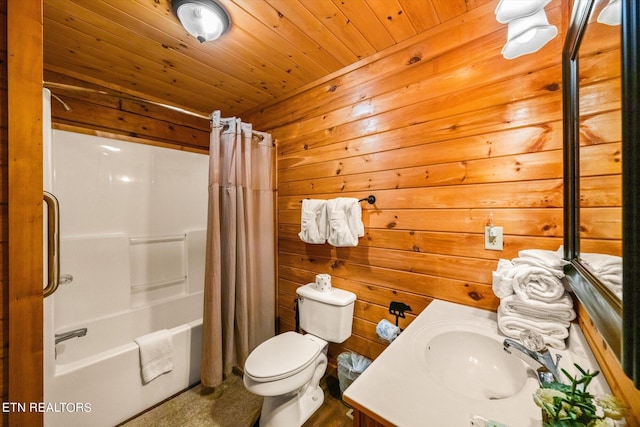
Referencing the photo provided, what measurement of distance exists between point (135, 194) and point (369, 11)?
7.24 feet

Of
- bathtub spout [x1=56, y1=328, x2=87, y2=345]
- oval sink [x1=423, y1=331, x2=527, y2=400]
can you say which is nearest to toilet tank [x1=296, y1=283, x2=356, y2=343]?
oval sink [x1=423, y1=331, x2=527, y2=400]

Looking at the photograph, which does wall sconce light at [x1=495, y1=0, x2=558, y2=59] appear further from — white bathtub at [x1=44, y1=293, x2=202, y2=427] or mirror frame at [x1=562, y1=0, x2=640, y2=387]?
white bathtub at [x1=44, y1=293, x2=202, y2=427]

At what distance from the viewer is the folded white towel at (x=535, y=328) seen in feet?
2.77

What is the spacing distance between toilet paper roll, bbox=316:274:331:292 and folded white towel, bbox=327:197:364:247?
278 mm

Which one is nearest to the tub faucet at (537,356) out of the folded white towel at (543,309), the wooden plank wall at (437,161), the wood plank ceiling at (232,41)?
the folded white towel at (543,309)

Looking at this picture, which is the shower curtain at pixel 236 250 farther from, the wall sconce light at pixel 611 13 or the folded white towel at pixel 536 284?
the wall sconce light at pixel 611 13

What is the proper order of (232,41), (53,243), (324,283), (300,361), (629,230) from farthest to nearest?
(324,283), (232,41), (300,361), (53,243), (629,230)

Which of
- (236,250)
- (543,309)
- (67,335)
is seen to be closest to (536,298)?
(543,309)

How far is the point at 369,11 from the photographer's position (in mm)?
1274

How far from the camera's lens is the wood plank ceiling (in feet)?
4.12

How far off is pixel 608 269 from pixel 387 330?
109 centimetres

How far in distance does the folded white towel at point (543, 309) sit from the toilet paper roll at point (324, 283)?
3.37 ft

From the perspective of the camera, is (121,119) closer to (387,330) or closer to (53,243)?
(53,243)

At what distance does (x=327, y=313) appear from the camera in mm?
1625
